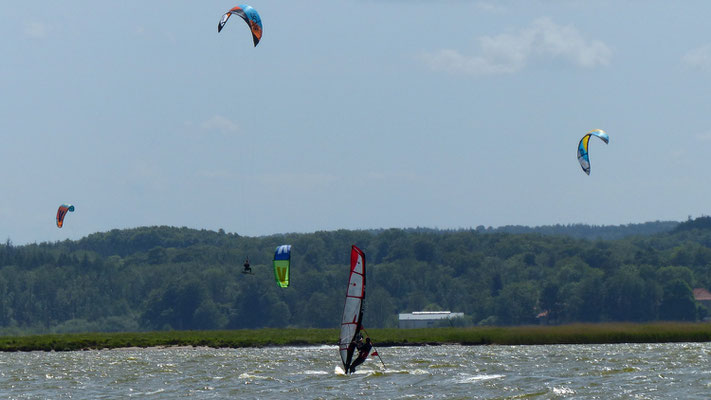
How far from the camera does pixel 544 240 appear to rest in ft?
576

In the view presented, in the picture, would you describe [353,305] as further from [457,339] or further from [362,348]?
[457,339]

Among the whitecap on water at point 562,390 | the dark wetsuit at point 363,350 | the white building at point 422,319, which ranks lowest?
the whitecap on water at point 562,390

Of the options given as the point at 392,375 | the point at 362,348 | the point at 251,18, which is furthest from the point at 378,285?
the point at 362,348

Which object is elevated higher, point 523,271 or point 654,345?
point 523,271

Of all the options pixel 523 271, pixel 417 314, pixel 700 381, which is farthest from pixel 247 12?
pixel 523 271

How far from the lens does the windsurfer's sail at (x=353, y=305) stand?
1432 inches

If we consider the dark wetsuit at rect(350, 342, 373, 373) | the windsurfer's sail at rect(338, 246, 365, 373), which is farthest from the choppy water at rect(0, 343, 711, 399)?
the windsurfer's sail at rect(338, 246, 365, 373)

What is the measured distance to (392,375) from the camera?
4166 cm

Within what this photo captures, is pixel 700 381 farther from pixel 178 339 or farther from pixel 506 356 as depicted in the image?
pixel 178 339

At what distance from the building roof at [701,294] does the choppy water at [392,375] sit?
7284 centimetres

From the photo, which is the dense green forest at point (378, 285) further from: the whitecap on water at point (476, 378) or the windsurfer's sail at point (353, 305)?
the windsurfer's sail at point (353, 305)

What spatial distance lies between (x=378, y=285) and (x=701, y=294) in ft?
144

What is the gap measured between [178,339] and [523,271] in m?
93.5

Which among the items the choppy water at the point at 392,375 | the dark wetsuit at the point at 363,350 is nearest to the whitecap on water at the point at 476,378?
the choppy water at the point at 392,375
